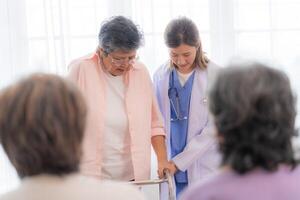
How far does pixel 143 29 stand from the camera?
281 centimetres

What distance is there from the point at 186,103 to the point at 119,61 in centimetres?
43

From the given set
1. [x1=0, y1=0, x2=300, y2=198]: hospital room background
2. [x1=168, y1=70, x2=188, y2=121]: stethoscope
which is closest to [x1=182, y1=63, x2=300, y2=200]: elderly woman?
[x1=168, y1=70, x2=188, y2=121]: stethoscope

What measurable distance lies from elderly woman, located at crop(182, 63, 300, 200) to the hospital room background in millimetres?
1638

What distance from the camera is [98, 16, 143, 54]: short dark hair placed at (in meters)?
2.12

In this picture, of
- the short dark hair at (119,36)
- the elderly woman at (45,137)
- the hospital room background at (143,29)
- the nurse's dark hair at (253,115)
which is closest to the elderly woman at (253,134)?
the nurse's dark hair at (253,115)

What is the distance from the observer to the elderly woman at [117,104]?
7.04ft

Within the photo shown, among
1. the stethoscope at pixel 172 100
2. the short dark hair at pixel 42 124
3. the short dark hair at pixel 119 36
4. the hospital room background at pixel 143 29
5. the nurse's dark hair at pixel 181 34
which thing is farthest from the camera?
the hospital room background at pixel 143 29

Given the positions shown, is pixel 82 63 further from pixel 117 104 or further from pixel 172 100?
pixel 172 100

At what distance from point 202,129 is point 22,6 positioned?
1266 mm

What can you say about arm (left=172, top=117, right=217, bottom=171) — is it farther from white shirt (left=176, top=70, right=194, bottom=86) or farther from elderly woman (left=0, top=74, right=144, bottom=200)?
elderly woman (left=0, top=74, right=144, bottom=200)

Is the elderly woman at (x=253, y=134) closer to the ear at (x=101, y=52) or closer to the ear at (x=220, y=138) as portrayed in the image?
the ear at (x=220, y=138)

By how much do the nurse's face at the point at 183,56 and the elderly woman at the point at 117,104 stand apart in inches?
7.0

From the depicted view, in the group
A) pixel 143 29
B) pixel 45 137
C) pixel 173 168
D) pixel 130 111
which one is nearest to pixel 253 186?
pixel 45 137

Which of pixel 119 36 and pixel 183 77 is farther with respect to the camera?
pixel 183 77
